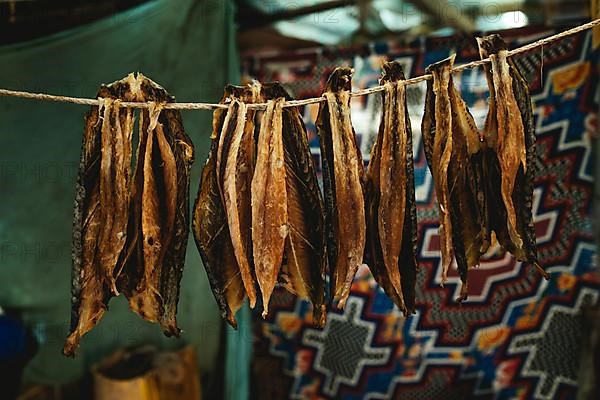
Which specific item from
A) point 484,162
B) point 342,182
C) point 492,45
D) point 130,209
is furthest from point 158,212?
point 492,45

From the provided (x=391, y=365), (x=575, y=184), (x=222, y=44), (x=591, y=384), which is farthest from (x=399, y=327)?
(x=222, y=44)

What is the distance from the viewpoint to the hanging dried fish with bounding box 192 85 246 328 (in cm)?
237

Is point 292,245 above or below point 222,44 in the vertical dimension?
below

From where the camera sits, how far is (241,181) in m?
2.36

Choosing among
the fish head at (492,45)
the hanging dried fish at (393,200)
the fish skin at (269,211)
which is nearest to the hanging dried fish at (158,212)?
the fish skin at (269,211)

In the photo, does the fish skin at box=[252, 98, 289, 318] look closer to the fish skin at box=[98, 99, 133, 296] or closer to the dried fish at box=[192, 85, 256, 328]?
the dried fish at box=[192, 85, 256, 328]

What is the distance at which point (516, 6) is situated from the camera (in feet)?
17.0

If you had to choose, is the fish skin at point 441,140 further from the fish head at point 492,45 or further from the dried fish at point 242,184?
the dried fish at point 242,184

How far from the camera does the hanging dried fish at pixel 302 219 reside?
7.79 ft

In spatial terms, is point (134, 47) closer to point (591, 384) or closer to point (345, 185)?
point (345, 185)

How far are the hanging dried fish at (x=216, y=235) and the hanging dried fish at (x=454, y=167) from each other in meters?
0.81

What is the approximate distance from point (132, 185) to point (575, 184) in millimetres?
3296

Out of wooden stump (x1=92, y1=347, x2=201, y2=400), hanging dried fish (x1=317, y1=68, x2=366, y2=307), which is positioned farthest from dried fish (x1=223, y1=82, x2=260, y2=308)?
wooden stump (x1=92, y1=347, x2=201, y2=400)

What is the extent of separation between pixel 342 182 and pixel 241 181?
40cm
